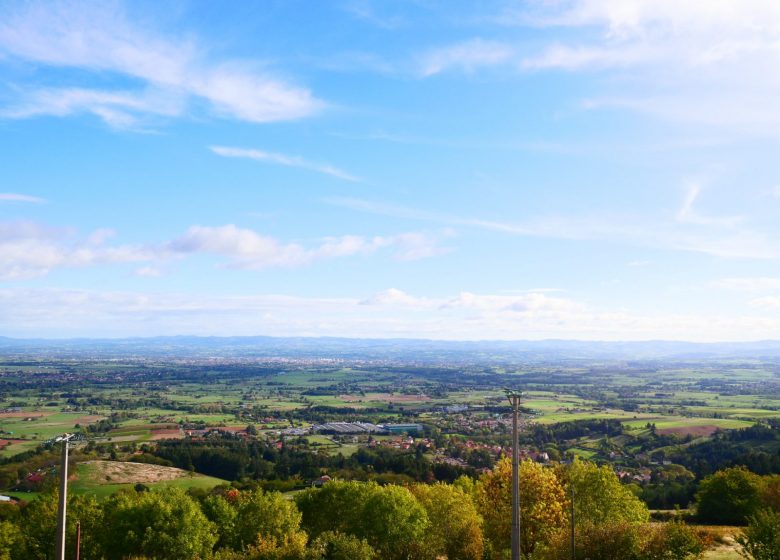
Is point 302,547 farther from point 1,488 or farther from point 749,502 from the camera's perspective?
point 1,488

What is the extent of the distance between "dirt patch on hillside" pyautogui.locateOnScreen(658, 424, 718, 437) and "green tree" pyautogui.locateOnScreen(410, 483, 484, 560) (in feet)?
344

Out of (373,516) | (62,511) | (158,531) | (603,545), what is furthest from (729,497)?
(62,511)

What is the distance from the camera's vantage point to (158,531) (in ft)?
125

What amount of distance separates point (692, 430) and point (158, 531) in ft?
422

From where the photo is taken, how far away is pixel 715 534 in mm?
41375

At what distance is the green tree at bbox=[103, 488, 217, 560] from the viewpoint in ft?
124

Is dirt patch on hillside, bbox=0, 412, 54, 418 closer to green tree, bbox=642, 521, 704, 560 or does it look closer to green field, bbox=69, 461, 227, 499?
green field, bbox=69, 461, 227, 499

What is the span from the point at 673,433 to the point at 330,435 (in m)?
81.5

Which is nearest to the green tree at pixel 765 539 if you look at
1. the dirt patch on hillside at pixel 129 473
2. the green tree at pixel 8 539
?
the green tree at pixel 8 539

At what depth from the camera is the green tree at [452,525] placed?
3781cm

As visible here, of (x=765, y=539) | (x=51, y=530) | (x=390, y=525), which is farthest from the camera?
(x=51, y=530)

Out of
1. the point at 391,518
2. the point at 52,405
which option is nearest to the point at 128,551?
the point at 391,518

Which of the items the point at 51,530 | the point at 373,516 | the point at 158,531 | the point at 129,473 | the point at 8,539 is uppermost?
the point at 373,516

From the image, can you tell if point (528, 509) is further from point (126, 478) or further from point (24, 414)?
point (24, 414)
